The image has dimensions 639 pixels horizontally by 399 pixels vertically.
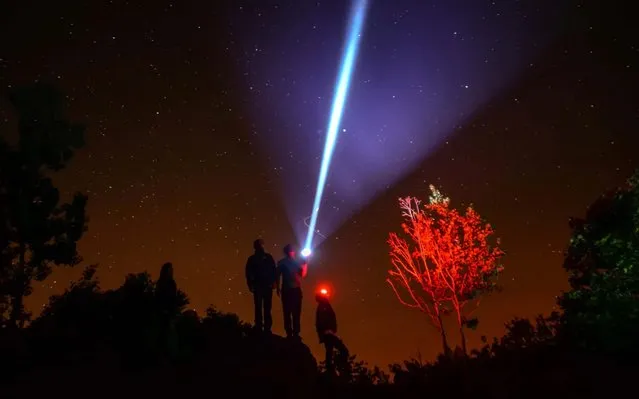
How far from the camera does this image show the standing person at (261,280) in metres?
11.8

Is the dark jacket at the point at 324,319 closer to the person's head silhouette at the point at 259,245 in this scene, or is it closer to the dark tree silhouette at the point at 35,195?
the person's head silhouette at the point at 259,245

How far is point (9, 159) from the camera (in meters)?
15.4

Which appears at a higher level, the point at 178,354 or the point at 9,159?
the point at 9,159

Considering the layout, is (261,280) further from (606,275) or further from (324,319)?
(606,275)

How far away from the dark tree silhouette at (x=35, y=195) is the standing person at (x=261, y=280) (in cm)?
774

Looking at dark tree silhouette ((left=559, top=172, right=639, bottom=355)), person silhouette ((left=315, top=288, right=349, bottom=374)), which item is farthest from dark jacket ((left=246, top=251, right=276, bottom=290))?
dark tree silhouette ((left=559, top=172, right=639, bottom=355))

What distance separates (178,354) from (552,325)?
410 inches

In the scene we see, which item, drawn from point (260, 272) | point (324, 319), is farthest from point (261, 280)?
point (324, 319)

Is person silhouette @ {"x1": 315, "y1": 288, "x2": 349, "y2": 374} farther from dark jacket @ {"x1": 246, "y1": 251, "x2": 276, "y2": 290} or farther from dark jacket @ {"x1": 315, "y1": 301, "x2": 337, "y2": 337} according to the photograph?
dark jacket @ {"x1": 246, "y1": 251, "x2": 276, "y2": 290}

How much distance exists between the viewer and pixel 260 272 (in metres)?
11.7

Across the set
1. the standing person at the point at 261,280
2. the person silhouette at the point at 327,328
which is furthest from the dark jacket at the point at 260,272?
the person silhouette at the point at 327,328

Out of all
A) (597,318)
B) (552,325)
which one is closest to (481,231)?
(552,325)

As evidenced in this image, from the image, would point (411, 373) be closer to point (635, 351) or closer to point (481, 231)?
point (635, 351)

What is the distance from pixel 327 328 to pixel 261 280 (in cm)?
189
